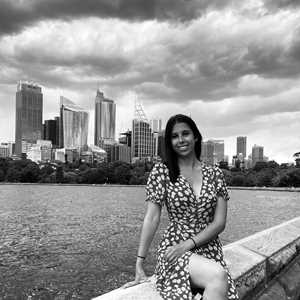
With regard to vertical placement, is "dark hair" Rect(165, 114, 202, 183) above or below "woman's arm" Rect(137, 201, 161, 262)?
→ above

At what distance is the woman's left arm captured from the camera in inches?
Result: 113

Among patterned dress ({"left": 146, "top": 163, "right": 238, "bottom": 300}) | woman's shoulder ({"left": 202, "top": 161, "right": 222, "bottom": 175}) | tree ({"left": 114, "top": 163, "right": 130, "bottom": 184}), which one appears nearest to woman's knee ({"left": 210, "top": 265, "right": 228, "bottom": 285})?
patterned dress ({"left": 146, "top": 163, "right": 238, "bottom": 300})

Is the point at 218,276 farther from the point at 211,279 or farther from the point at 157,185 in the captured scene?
the point at 157,185

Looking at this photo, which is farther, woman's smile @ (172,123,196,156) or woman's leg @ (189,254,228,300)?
woman's smile @ (172,123,196,156)

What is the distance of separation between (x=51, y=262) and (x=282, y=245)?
849cm

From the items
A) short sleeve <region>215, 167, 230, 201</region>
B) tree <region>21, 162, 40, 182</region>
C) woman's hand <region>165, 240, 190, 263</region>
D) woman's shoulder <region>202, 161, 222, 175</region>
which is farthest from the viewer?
tree <region>21, 162, 40, 182</region>

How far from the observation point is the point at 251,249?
14.9ft

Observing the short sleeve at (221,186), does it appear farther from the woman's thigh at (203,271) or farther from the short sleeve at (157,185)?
the woman's thigh at (203,271)

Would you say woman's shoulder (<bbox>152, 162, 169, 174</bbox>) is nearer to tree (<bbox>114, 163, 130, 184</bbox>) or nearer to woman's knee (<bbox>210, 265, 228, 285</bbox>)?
woman's knee (<bbox>210, 265, 228, 285</bbox>)

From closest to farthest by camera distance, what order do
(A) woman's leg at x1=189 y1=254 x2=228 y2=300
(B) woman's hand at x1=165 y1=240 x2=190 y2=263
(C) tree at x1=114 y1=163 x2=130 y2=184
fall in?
(A) woman's leg at x1=189 y1=254 x2=228 y2=300, (B) woman's hand at x1=165 y1=240 x2=190 y2=263, (C) tree at x1=114 y1=163 x2=130 y2=184

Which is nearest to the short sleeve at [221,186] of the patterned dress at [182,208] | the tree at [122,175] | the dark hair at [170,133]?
the patterned dress at [182,208]

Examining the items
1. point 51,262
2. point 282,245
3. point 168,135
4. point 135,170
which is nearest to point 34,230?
point 51,262

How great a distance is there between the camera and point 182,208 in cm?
311

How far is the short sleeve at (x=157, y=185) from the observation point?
3.20m
